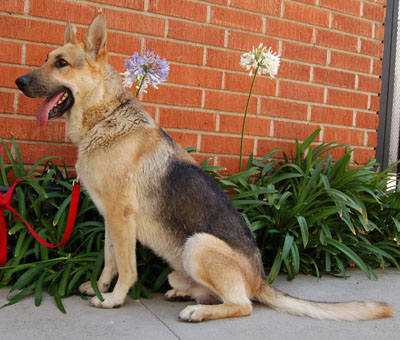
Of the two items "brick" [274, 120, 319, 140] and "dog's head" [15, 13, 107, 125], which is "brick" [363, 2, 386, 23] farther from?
"dog's head" [15, 13, 107, 125]

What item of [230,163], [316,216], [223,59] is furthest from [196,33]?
[316,216]

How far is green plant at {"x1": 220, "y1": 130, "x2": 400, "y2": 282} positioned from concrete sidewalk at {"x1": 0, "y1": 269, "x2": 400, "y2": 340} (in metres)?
0.72

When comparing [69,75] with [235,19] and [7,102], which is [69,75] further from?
[235,19]

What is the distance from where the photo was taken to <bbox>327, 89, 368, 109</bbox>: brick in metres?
4.54

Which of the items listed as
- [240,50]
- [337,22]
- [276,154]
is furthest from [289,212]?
[337,22]

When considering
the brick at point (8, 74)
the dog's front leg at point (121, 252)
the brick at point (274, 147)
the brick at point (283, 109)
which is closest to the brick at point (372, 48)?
the brick at point (283, 109)

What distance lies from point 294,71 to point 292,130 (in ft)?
2.11

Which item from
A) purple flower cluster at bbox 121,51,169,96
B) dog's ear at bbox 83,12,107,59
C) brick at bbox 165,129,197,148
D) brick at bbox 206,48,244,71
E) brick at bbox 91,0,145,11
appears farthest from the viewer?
brick at bbox 206,48,244,71

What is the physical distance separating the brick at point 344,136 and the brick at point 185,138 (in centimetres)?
161

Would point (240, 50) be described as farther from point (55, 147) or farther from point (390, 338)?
point (390, 338)

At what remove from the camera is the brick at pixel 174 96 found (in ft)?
12.2

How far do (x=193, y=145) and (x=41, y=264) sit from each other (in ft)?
5.83

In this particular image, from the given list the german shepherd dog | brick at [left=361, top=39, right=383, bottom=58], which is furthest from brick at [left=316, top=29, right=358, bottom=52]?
the german shepherd dog

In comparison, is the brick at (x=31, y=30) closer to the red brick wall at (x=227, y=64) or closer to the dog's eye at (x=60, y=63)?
the red brick wall at (x=227, y=64)
